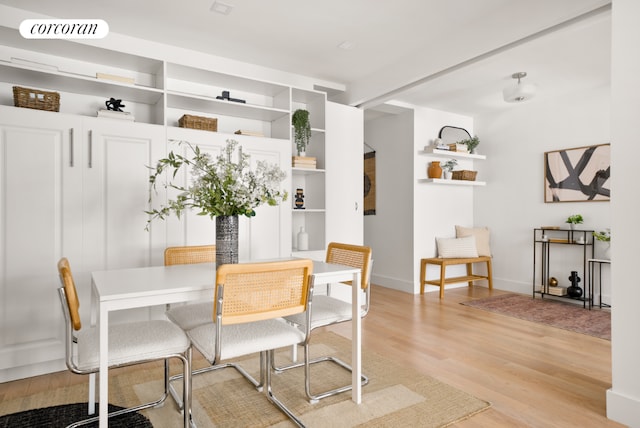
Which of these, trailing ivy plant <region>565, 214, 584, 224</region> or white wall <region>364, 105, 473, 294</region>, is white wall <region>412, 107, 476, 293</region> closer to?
white wall <region>364, 105, 473, 294</region>

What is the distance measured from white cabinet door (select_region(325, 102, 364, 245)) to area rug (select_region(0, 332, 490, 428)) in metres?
1.81

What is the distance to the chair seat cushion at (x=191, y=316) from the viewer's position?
220 cm

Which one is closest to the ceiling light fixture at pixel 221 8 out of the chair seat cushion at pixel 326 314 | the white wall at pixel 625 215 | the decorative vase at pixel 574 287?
the chair seat cushion at pixel 326 314

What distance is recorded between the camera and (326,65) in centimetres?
394

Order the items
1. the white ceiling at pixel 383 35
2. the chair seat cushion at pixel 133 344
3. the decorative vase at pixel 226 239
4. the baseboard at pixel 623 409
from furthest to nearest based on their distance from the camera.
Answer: the white ceiling at pixel 383 35 < the decorative vase at pixel 226 239 < the baseboard at pixel 623 409 < the chair seat cushion at pixel 133 344

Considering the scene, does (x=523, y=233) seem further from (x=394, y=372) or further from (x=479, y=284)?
(x=394, y=372)

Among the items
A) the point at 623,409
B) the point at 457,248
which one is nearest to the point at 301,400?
the point at 623,409

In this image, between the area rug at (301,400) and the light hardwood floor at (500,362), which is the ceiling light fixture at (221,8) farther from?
the light hardwood floor at (500,362)

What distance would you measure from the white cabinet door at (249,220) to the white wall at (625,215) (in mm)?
2482

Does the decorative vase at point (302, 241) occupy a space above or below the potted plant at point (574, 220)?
below

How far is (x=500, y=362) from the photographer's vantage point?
9.24 feet

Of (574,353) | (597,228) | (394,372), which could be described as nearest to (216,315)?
(394,372)

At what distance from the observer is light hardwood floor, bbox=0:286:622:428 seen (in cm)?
212

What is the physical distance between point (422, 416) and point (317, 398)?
567 millimetres
